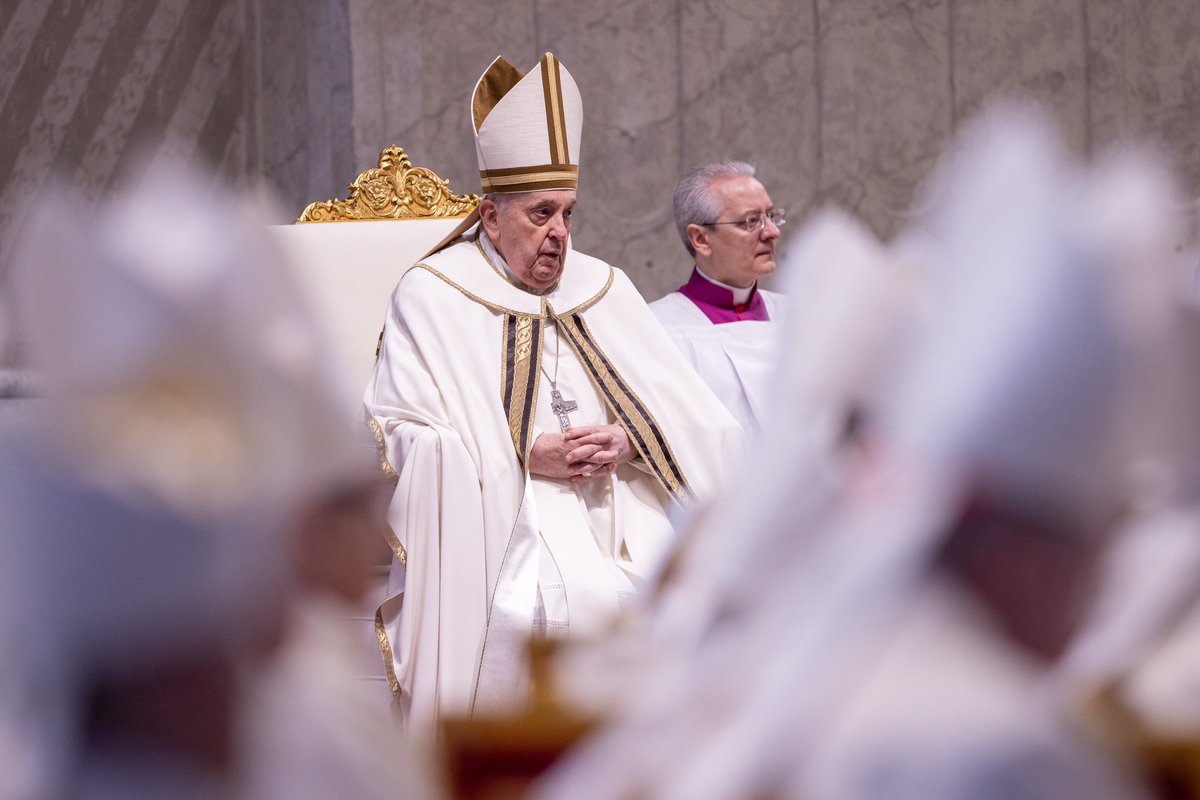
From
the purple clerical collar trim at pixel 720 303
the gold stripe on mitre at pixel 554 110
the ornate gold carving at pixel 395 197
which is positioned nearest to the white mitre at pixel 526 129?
the gold stripe on mitre at pixel 554 110

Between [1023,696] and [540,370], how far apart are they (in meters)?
3.31

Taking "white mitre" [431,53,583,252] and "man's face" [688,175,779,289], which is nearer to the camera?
"white mitre" [431,53,583,252]

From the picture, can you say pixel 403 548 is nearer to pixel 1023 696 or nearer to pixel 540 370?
pixel 540 370

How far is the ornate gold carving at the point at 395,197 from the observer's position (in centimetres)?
467

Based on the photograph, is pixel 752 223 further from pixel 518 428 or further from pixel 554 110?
pixel 518 428

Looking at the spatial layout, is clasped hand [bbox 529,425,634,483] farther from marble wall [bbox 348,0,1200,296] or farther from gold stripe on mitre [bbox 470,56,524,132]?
marble wall [bbox 348,0,1200,296]

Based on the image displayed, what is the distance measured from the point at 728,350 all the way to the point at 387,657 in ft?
6.23

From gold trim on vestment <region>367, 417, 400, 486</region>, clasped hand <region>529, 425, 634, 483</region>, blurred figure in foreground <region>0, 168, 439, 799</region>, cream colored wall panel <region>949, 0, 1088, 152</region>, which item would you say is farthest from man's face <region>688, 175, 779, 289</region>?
blurred figure in foreground <region>0, 168, 439, 799</region>

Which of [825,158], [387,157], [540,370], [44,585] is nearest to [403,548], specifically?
[540,370]

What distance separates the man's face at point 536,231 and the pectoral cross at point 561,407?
34cm

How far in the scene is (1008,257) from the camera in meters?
0.48

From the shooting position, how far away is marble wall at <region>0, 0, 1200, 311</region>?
6562mm

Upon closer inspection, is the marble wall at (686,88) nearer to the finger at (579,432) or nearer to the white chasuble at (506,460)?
the white chasuble at (506,460)

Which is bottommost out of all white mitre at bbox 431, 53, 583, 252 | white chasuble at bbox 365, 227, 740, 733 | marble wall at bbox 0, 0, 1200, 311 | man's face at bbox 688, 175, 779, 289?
white chasuble at bbox 365, 227, 740, 733
